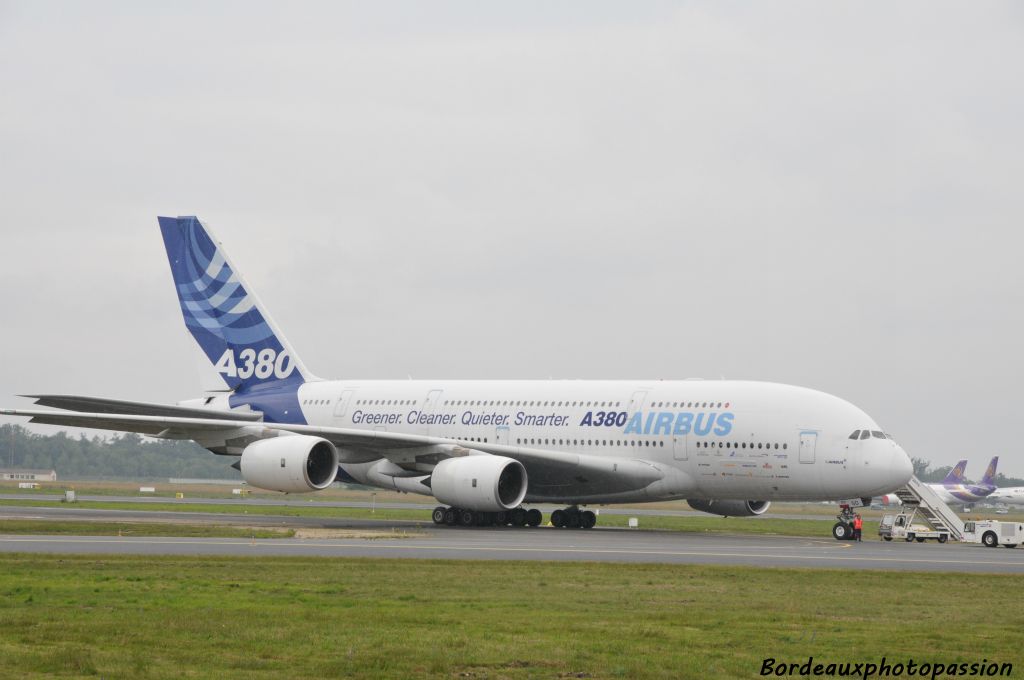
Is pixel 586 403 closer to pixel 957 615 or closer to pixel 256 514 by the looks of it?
pixel 256 514

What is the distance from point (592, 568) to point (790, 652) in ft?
33.9

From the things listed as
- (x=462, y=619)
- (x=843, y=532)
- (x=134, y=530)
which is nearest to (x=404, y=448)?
(x=134, y=530)

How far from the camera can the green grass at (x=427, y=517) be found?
154ft

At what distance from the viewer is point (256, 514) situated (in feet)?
165

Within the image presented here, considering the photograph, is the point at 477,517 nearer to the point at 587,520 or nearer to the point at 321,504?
the point at 587,520

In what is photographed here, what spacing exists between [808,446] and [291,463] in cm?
1475

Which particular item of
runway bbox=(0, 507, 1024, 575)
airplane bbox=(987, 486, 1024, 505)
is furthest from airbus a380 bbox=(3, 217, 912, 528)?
airplane bbox=(987, 486, 1024, 505)

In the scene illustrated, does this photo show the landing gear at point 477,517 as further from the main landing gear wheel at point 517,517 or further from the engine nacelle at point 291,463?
the engine nacelle at point 291,463

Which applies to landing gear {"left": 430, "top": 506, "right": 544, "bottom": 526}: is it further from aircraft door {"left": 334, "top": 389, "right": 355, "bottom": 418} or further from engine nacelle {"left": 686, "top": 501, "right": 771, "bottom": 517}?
aircraft door {"left": 334, "top": 389, "right": 355, "bottom": 418}

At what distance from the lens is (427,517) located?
51312 millimetres

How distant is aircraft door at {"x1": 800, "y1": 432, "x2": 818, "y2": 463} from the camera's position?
39.8m

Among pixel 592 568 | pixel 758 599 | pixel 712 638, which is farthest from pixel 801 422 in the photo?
pixel 712 638

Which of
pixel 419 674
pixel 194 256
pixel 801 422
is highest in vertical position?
pixel 194 256

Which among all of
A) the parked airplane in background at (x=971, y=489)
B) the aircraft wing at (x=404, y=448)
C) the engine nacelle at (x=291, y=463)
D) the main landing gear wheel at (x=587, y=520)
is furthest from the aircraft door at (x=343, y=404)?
the parked airplane in background at (x=971, y=489)
